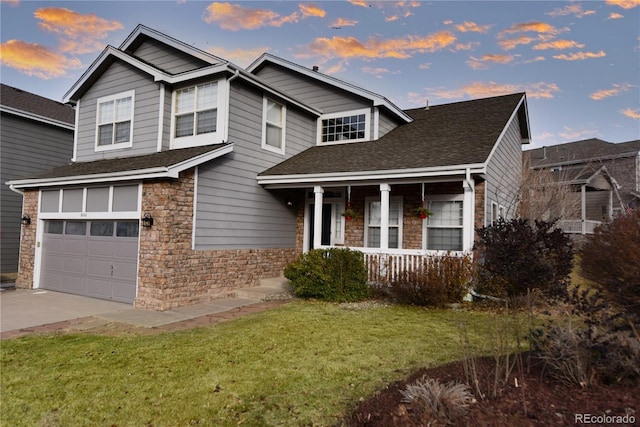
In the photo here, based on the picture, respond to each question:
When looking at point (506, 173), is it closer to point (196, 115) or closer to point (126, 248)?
point (196, 115)

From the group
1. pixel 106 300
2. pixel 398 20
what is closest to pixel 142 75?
pixel 106 300

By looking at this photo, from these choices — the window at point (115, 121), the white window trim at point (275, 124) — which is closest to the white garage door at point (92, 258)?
the window at point (115, 121)

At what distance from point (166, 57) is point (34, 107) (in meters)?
8.12

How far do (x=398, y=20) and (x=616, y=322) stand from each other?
38.0 feet

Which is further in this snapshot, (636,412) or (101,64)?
(101,64)

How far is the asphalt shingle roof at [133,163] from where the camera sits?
8859mm

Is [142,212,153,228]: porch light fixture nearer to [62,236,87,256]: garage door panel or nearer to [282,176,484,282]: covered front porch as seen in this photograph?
[62,236,87,256]: garage door panel

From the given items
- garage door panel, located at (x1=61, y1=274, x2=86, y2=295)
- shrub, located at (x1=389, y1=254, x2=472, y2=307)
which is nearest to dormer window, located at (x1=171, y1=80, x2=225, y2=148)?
garage door panel, located at (x1=61, y1=274, x2=86, y2=295)

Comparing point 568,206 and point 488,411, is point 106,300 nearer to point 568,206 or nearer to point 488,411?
point 488,411

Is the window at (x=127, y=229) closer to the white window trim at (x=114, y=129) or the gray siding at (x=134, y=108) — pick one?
the gray siding at (x=134, y=108)

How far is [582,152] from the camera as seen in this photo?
26.8 metres

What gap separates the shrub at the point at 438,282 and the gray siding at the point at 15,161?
1473cm

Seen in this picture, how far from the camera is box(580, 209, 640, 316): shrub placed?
498 cm

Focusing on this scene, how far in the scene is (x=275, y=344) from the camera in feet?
18.2
